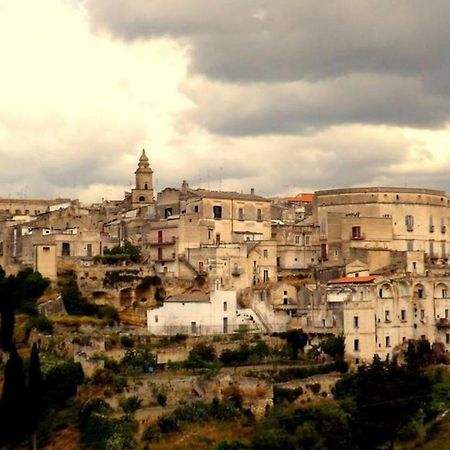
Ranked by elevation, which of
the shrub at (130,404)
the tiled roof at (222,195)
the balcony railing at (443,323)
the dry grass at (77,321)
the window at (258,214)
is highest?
the tiled roof at (222,195)

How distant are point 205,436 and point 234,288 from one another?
15.9m

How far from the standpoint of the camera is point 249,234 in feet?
240

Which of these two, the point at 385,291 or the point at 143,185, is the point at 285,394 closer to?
the point at 385,291

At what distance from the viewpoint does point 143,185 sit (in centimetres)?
9012

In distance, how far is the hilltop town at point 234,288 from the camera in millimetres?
57094

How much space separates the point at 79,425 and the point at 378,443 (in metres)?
12.7

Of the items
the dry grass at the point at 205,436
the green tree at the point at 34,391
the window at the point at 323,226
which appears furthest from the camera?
the window at the point at 323,226

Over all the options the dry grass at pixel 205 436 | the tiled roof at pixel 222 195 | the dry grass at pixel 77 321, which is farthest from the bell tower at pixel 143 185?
the dry grass at pixel 205 436

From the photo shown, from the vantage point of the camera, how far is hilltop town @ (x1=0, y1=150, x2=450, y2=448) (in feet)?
187

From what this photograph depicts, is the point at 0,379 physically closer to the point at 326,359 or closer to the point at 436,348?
the point at 326,359

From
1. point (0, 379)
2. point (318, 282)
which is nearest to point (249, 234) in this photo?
point (318, 282)

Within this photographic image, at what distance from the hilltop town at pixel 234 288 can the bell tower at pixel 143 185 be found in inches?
232

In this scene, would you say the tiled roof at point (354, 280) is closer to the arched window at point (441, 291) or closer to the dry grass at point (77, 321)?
the arched window at point (441, 291)

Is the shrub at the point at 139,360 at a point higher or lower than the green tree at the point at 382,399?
higher
